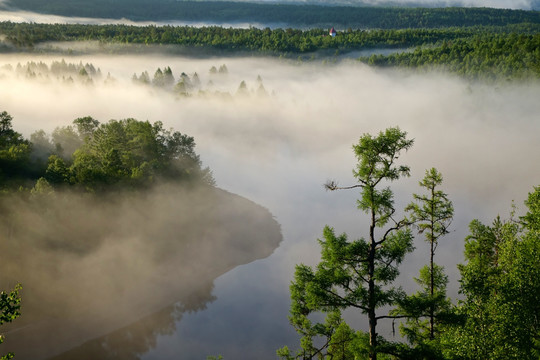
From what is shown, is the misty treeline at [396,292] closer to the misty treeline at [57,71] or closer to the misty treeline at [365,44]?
the misty treeline at [365,44]

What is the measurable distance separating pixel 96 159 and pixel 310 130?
8048 centimetres

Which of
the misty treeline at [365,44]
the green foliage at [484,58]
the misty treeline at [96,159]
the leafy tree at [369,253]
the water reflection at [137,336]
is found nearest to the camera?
the leafy tree at [369,253]

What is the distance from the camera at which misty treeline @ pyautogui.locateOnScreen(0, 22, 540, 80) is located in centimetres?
14150

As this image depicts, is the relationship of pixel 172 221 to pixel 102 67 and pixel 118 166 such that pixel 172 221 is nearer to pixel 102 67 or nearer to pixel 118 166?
pixel 118 166

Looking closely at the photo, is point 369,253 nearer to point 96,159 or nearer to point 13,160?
point 13,160

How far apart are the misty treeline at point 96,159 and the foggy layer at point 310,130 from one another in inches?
671

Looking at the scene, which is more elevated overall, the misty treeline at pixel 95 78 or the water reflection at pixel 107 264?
the misty treeline at pixel 95 78

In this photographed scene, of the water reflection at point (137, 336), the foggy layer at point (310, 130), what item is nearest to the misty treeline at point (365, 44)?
the foggy layer at point (310, 130)

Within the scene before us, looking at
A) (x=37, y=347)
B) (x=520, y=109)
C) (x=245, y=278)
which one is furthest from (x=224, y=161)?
(x=520, y=109)

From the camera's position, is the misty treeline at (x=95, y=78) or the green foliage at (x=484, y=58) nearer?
the green foliage at (x=484, y=58)

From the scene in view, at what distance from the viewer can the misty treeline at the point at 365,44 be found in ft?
464

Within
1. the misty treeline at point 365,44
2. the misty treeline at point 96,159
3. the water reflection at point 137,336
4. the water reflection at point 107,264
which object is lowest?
the water reflection at point 137,336

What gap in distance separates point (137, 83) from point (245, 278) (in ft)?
362

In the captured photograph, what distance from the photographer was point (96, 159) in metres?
63.9
